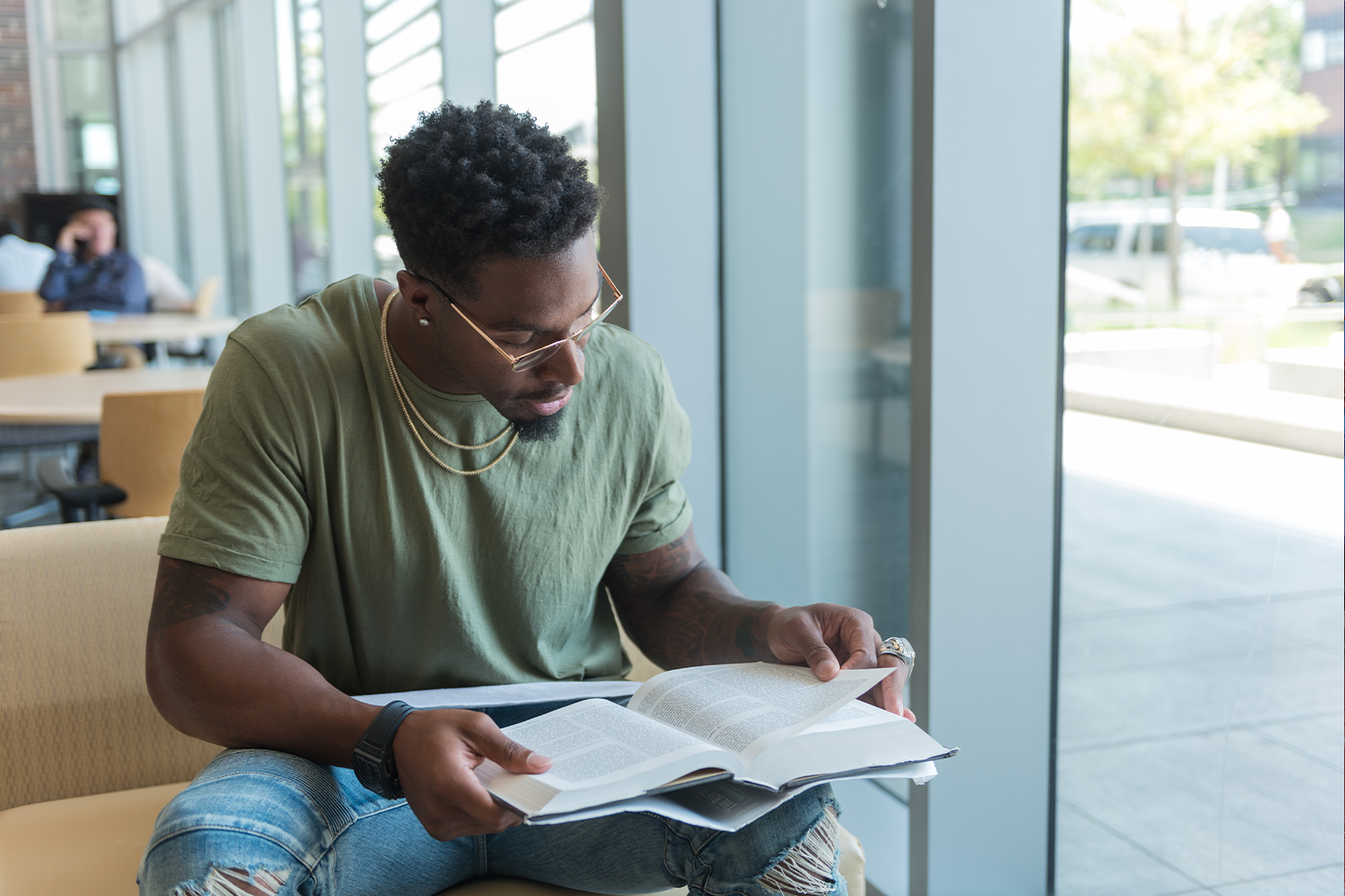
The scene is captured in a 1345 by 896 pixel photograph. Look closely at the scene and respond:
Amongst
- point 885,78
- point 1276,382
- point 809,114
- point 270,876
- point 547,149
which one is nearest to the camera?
point 270,876

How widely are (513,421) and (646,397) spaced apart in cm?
20

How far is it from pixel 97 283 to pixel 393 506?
5268 millimetres

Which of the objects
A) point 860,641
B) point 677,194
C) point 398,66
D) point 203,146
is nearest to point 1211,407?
point 860,641

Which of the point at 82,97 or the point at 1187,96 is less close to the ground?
the point at 82,97

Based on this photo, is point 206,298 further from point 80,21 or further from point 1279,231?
point 1279,231

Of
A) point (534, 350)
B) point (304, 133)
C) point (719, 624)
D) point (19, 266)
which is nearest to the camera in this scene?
point (534, 350)

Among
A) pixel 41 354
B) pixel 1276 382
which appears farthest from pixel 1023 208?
pixel 41 354

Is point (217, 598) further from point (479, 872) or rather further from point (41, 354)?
point (41, 354)

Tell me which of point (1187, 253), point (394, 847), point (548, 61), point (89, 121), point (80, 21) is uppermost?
point (80, 21)

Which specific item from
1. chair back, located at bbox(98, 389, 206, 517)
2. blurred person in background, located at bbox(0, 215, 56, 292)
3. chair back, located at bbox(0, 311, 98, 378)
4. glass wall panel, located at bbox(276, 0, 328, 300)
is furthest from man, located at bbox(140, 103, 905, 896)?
blurred person in background, located at bbox(0, 215, 56, 292)

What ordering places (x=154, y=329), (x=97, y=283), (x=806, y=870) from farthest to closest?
(x=97, y=283) → (x=154, y=329) → (x=806, y=870)

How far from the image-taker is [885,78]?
193 centimetres

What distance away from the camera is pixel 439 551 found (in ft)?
4.21

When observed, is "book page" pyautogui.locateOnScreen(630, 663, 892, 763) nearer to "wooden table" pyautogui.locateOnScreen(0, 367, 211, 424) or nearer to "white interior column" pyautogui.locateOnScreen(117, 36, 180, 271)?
"wooden table" pyautogui.locateOnScreen(0, 367, 211, 424)
